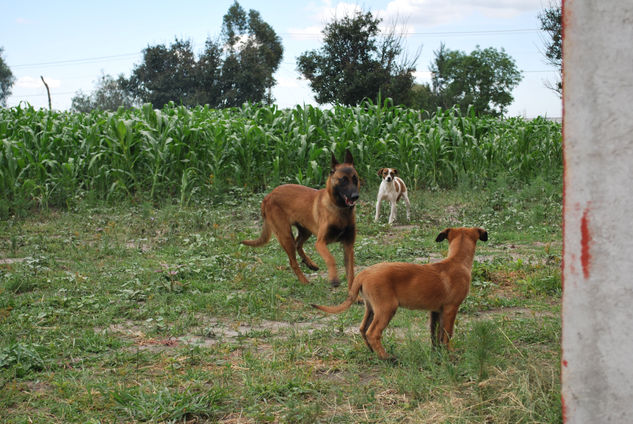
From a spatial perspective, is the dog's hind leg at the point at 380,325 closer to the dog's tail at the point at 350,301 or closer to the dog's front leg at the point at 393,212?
the dog's tail at the point at 350,301

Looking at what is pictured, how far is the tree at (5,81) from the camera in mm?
69312

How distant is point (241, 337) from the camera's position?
14.3 feet

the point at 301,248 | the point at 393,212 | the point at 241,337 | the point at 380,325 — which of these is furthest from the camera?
the point at 393,212

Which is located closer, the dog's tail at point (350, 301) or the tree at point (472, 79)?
the dog's tail at point (350, 301)

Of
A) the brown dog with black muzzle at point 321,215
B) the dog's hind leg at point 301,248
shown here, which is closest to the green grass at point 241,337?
the dog's hind leg at point 301,248

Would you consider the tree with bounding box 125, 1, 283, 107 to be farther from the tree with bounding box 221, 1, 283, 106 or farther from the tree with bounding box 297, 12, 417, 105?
the tree with bounding box 297, 12, 417, 105

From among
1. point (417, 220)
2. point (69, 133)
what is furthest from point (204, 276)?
point (69, 133)

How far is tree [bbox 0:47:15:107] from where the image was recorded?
69312 mm

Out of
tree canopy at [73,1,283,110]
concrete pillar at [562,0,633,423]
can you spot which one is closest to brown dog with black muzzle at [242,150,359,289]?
concrete pillar at [562,0,633,423]

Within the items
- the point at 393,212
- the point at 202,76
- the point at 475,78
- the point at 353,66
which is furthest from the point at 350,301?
the point at 475,78

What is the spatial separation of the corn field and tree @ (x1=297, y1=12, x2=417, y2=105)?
2961 centimetres

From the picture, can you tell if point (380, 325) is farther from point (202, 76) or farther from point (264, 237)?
point (202, 76)

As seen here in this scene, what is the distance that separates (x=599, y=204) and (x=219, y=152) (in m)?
10.3

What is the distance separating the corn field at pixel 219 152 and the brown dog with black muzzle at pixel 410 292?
7347 millimetres
